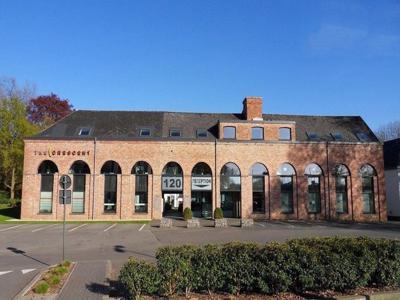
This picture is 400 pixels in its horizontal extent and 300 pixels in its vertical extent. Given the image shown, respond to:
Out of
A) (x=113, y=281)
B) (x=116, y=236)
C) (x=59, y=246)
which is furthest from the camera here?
(x=116, y=236)

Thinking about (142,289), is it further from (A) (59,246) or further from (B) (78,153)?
(B) (78,153)

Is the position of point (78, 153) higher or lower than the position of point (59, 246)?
higher

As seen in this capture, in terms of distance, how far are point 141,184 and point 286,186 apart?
40.6 ft

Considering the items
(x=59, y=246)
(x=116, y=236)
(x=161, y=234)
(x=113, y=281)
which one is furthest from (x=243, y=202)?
(x=113, y=281)

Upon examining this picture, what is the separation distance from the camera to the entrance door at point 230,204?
34650 mm

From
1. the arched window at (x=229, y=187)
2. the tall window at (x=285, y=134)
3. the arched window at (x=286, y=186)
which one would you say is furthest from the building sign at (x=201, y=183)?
the tall window at (x=285, y=134)

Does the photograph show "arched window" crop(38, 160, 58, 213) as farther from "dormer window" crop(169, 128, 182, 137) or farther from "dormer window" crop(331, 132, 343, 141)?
"dormer window" crop(331, 132, 343, 141)

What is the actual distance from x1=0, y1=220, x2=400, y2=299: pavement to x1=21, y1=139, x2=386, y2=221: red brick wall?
5.19 m

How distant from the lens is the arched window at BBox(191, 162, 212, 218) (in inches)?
1352

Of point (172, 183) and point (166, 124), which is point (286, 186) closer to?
point (172, 183)

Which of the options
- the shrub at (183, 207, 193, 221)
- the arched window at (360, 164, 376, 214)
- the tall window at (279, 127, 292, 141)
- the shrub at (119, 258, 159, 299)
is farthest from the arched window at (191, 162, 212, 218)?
the shrub at (119, 258, 159, 299)

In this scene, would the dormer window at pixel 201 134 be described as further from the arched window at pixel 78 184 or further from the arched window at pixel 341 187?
the arched window at pixel 341 187

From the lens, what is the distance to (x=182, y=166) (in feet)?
112

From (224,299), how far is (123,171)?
26384 millimetres
